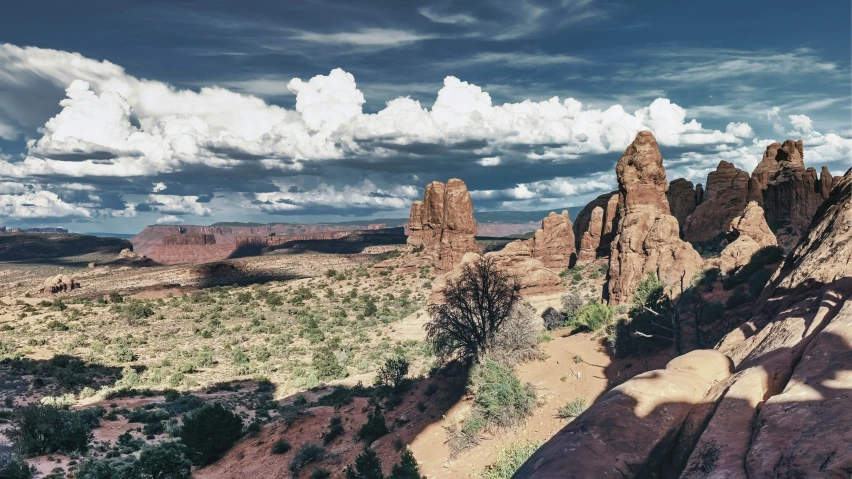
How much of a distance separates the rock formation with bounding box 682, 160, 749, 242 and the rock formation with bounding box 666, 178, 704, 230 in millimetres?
4492

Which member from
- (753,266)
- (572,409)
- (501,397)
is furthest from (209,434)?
(753,266)

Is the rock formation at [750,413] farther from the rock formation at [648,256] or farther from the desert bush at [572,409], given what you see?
the rock formation at [648,256]

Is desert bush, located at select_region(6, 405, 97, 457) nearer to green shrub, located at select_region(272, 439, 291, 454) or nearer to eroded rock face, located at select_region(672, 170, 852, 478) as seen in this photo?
green shrub, located at select_region(272, 439, 291, 454)

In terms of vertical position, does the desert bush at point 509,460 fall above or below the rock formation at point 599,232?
below

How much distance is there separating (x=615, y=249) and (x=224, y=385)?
104ft

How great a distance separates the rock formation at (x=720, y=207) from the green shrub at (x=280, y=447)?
54021mm

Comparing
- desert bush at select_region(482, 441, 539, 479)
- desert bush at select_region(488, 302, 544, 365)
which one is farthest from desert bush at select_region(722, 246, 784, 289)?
desert bush at select_region(482, 441, 539, 479)

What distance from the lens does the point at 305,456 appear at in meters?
21.4

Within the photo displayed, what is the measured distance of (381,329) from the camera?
51.6m

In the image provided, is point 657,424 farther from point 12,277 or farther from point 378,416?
point 12,277

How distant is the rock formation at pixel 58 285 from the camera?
75.4m

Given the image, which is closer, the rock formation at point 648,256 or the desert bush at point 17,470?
the desert bush at point 17,470

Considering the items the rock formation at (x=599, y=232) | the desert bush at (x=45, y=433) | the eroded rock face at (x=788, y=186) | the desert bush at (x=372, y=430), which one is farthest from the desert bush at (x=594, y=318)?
the eroded rock face at (x=788, y=186)

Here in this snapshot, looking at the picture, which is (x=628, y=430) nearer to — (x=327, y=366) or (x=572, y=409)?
(x=572, y=409)
